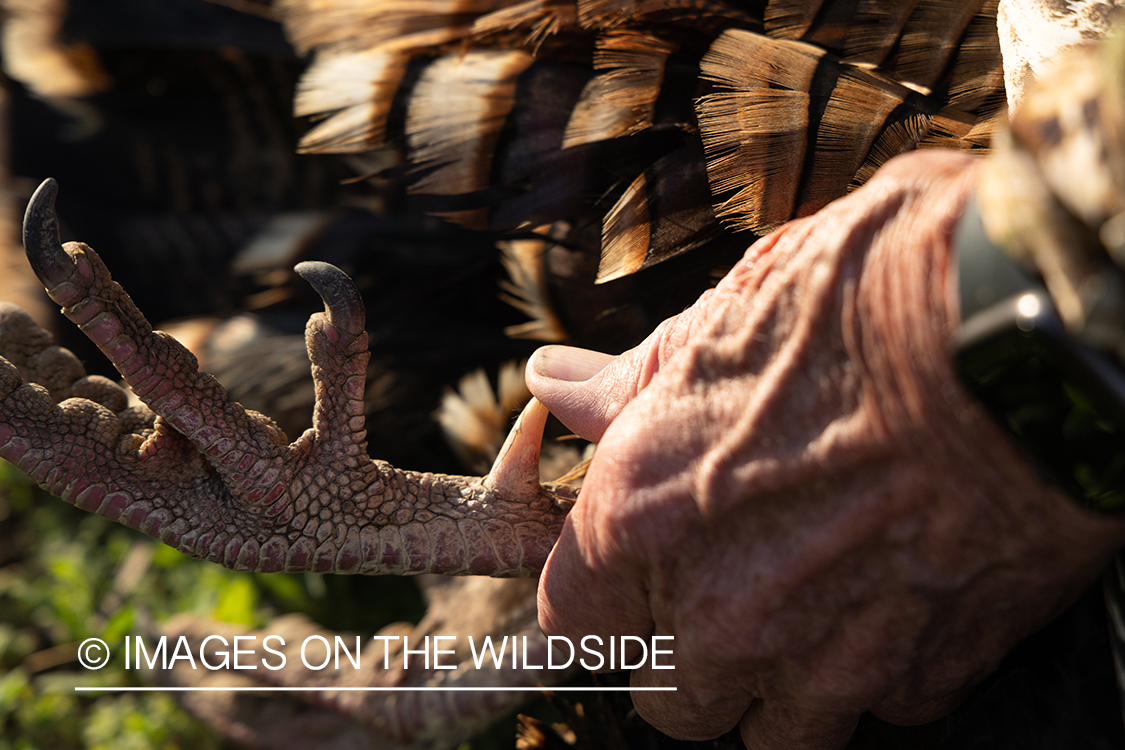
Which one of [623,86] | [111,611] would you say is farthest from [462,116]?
[111,611]

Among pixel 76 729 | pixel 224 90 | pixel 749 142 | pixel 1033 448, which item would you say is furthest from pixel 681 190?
pixel 76 729

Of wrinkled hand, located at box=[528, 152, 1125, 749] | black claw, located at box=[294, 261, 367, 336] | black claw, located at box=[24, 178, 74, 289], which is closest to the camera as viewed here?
wrinkled hand, located at box=[528, 152, 1125, 749]

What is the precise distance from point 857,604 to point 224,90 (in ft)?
5.85

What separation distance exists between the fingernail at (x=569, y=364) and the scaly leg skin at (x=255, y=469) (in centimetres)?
7

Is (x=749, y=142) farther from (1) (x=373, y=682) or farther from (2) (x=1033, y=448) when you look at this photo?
(1) (x=373, y=682)

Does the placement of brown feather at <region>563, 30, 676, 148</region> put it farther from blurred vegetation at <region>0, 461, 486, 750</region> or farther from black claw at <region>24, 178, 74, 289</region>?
blurred vegetation at <region>0, 461, 486, 750</region>

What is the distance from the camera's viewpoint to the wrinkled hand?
57cm

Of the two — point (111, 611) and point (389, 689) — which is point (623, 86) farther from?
point (111, 611)

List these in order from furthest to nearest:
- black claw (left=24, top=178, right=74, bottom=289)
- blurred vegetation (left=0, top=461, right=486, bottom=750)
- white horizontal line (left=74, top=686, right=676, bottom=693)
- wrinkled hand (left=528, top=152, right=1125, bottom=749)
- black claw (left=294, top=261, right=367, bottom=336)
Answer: blurred vegetation (left=0, top=461, right=486, bottom=750) → white horizontal line (left=74, top=686, right=676, bottom=693) → black claw (left=294, top=261, right=367, bottom=336) → black claw (left=24, top=178, right=74, bottom=289) → wrinkled hand (left=528, top=152, right=1125, bottom=749)

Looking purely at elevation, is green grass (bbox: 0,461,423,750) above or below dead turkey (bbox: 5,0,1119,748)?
below

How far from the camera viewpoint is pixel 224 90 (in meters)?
1.76

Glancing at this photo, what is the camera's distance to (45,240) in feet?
2.74

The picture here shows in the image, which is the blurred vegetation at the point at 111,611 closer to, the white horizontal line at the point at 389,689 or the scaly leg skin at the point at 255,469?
the white horizontal line at the point at 389,689

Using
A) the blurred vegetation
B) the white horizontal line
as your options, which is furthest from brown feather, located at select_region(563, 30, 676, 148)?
the blurred vegetation
